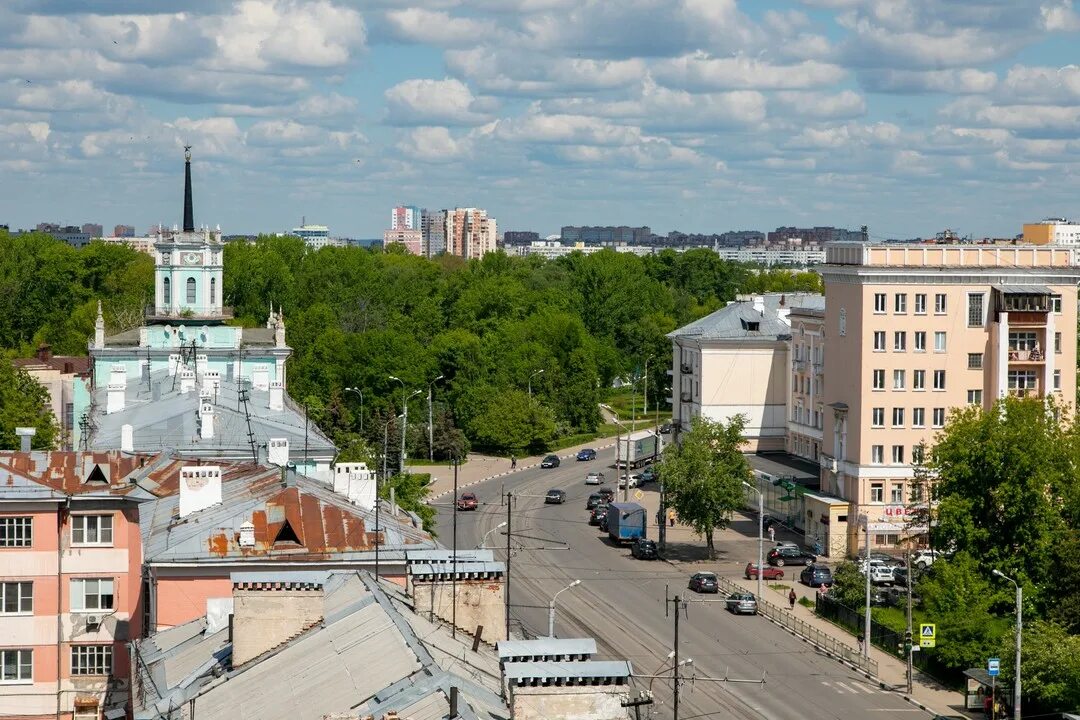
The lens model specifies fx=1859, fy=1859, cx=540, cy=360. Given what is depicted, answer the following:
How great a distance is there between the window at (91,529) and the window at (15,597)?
1.44 meters

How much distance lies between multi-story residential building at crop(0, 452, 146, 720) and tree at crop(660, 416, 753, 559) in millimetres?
34776

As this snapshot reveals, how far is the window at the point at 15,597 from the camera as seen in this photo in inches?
1622

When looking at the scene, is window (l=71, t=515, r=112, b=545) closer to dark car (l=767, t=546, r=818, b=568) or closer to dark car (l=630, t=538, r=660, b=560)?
dark car (l=630, t=538, r=660, b=560)

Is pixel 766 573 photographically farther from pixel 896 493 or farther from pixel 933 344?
pixel 933 344

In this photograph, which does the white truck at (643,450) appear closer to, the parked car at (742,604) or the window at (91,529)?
the parked car at (742,604)

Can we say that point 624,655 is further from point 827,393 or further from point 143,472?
point 827,393

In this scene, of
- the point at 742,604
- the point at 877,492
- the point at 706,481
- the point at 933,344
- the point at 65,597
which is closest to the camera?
the point at 65,597

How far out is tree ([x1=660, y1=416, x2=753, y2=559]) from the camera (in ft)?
240

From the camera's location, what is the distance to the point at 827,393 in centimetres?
8212

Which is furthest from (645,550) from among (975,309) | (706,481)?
(975,309)

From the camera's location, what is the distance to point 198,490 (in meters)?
43.5

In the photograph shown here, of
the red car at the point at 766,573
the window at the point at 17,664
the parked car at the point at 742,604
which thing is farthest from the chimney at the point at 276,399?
the window at the point at 17,664

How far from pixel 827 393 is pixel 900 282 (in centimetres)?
711

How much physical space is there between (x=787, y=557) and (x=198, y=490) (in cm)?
3537
